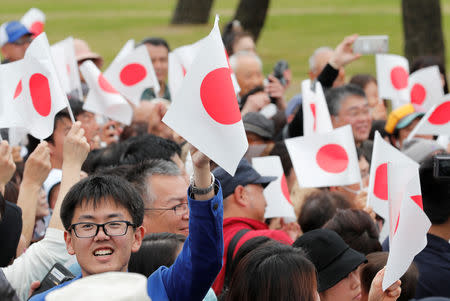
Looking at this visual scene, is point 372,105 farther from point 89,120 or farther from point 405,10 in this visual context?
point 405,10

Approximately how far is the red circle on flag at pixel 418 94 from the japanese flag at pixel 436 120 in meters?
1.89

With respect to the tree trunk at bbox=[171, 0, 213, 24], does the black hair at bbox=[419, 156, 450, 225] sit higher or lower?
higher

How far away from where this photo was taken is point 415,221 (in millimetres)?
3377

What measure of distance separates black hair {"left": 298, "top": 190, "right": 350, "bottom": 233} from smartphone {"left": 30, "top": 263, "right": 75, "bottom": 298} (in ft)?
5.47

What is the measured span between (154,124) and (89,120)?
89 centimetres

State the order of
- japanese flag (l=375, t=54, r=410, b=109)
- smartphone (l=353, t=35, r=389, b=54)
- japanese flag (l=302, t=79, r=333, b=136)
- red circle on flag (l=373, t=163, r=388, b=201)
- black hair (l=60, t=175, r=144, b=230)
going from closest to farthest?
1. black hair (l=60, t=175, r=144, b=230)
2. red circle on flag (l=373, t=163, r=388, b=201)
3. japanese flag (l=302, t=79, r=333, b=136)
4. smartphone (l=353, t=35, r=389, b=54)
5. japanese flag (l=375, t=54, r=410, b=109)

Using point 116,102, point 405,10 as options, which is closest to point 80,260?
point 116,102

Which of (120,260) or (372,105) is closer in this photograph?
(120,260)

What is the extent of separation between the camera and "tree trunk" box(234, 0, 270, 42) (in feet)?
61.7

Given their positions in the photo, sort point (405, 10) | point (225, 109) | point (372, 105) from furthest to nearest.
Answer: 1. point (405, 10)
2. point (372, 105)
3. point (225, 109)

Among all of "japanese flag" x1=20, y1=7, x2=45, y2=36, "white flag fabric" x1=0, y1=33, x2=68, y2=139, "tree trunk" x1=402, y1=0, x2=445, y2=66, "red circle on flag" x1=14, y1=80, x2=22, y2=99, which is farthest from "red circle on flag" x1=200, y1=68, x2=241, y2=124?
"tree trunk" x1=402, y1=0, x2=445, y2=66

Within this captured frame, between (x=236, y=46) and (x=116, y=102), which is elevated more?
(x=116, y=102)

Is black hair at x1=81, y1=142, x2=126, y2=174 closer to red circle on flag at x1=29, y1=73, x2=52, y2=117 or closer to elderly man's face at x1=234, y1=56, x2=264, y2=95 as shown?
red circle on flag at x1=29, y1=73, x2=52, y2=117

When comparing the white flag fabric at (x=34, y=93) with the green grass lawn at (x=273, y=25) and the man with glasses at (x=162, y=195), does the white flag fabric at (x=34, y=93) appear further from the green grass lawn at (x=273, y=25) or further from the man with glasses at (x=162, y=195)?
the green grass lawn at (x=273, y=25)
